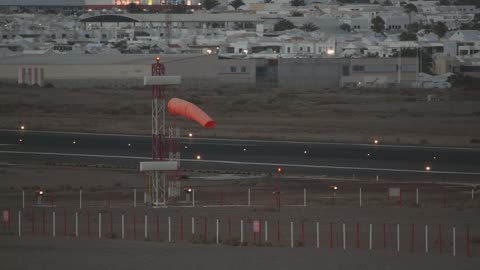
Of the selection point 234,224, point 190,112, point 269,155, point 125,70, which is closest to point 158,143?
point 190,112

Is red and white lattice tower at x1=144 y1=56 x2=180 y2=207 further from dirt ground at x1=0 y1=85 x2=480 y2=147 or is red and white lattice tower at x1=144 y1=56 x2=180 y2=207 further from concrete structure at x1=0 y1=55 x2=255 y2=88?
concrete structure at x1=0 y1=55 x2=255 y2=88

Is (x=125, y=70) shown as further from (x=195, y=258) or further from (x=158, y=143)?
(x=195, y=258)

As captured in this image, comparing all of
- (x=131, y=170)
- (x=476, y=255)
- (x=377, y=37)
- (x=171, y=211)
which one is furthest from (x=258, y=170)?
(x=377, y=37)

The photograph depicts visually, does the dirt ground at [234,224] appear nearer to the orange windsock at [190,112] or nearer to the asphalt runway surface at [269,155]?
the orange windsock at [190,112]

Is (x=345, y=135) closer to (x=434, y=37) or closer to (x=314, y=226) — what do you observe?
(x=314, y=226)

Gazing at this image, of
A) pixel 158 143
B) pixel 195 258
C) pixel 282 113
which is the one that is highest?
pixel 158 143

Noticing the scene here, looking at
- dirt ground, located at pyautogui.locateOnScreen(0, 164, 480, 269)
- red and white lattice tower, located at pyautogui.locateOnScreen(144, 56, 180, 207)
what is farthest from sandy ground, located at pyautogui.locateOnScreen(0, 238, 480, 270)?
red and white lattice tower, located at pyautogui.locateOnScreen(144, 56, 180, 207)
